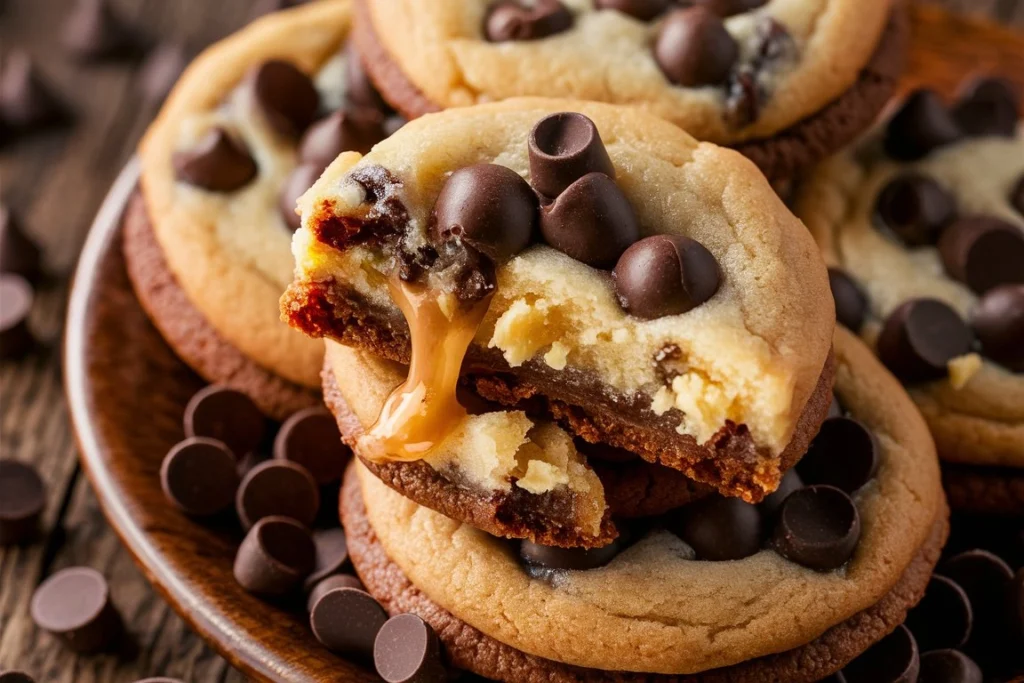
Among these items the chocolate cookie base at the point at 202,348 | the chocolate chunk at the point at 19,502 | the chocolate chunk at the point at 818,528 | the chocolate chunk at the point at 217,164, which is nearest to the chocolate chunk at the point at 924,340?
the chocolate chunk at the point at 818,528

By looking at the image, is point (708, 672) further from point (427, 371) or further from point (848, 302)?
point (848, 302)

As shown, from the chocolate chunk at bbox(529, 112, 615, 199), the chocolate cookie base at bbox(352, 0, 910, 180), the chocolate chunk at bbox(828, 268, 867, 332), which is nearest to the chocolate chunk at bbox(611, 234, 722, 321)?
the chocolate chunk at bbox(529, 112, 615, 199)

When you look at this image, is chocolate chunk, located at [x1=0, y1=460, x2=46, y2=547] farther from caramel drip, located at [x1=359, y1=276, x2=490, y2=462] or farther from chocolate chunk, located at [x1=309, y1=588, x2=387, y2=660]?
caramel drip, located at [x1=359, y1=276, x2=490, y2=462]

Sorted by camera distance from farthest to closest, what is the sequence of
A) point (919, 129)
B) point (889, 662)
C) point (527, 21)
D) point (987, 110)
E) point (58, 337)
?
1. point (58, 337)
2. point (987, 110)
3. point (919, 129)
4. point (527, 21)
5. point (889, 662)

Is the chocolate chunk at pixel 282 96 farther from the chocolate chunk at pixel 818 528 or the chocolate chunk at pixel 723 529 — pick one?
the chocolate chunk at pixel 818 528

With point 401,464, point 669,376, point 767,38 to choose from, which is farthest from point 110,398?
point 767,38

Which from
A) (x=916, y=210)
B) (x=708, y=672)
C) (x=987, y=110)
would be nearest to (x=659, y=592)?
(x=708, y=672)
